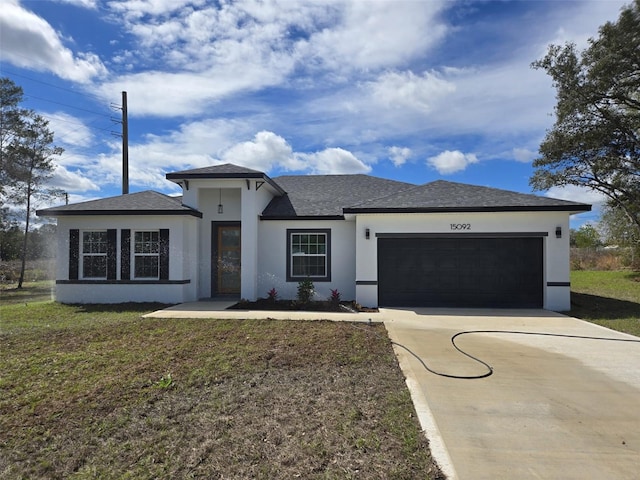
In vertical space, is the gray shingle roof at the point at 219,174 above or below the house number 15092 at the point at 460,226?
above

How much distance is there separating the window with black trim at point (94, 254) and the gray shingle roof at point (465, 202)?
7.82 meters

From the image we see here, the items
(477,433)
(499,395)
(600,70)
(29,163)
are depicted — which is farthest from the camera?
(29,163)

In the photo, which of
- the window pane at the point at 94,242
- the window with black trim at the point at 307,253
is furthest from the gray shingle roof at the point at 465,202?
the window pane at the point at 94,242

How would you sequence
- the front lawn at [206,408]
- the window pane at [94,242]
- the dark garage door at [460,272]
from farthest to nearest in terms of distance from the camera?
the window pane at [94,242], the dark garage door at [460,272], the front lawn at [206,408]

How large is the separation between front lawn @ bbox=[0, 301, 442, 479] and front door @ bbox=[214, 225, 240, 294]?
582 centimetres

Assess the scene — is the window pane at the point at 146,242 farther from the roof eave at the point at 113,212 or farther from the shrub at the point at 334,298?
the shrub at the point at 334,298

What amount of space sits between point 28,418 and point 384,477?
3.59 m

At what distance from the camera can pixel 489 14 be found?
9312 mm

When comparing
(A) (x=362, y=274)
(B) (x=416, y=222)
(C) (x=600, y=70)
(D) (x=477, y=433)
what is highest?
(C) (x=600, y=70)

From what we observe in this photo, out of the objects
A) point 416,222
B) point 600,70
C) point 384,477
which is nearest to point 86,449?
point 384,477

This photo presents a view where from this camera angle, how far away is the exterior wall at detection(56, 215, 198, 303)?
11.7m

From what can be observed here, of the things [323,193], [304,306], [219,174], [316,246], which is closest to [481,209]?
[316,246]

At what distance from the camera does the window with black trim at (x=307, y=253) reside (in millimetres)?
12594

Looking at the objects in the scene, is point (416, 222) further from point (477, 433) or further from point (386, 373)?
point (477, 433)
